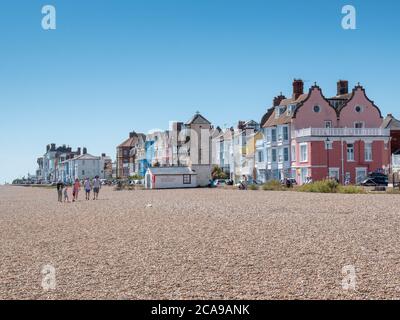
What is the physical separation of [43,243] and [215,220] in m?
7.99

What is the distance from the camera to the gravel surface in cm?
1023

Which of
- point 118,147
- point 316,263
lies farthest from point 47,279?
point 118,147

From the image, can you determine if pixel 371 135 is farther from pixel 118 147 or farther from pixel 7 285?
pixel 118 147

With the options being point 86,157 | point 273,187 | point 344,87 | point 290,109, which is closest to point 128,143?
point 86,157

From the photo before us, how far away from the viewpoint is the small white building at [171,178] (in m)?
75.8

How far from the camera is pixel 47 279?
11.3 meters

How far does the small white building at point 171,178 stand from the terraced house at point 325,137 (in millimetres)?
10129

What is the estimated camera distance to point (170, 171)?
76.9 metres

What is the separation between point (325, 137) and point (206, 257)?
171ft

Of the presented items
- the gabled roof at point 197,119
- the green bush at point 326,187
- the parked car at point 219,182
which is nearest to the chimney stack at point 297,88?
the parked car at point 219,182

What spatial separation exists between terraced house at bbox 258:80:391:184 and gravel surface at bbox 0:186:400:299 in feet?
132

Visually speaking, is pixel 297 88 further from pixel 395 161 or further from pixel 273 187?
pixel 273 187

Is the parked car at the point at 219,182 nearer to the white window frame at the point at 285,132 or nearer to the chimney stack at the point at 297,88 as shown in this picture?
the white window frame at the point at 285,132

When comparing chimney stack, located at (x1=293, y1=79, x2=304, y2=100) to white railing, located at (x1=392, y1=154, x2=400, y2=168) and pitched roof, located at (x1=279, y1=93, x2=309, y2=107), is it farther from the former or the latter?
white railing, located at (x1=392, y1=154, x2=400, y2=168)
